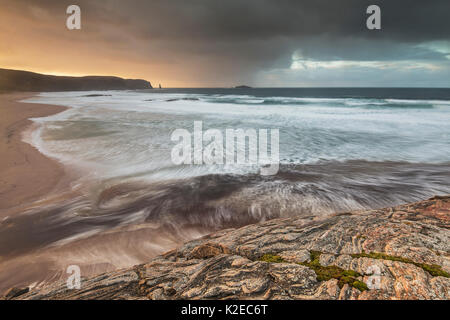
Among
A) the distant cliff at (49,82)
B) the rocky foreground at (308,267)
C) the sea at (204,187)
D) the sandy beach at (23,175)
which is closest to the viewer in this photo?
the rocky foreground at (308,267)

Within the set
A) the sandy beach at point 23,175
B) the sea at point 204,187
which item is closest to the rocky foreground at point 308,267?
the sea at point 204,187

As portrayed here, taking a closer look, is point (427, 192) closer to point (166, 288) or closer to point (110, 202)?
point (166, 288)

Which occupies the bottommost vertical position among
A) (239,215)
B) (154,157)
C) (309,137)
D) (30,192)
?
(239,215)

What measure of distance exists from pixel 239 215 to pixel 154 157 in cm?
658

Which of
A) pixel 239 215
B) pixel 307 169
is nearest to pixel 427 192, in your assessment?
pixel 307 169

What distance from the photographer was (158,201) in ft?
22.4

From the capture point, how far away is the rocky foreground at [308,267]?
2.39 metres

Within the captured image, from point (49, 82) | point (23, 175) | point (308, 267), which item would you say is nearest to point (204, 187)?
point (308, 267)

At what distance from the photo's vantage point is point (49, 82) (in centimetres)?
12988

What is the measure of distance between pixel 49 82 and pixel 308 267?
170858mm

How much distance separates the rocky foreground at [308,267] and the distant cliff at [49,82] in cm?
12299

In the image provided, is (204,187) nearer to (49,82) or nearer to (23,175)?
(23,175)

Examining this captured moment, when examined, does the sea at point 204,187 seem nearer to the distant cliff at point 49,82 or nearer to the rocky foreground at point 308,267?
the rocky foreground at point 308,267
